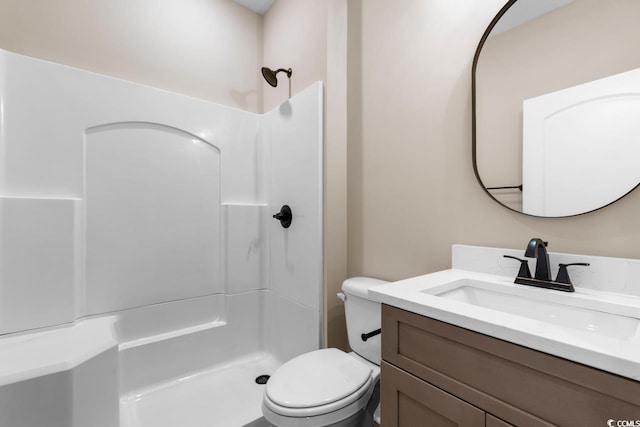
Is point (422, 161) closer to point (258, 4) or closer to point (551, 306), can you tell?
point (551, 306)

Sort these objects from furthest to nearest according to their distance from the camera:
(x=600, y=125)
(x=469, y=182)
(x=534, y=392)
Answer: (x=469, y=182), (x=600, y=125), (x=534, y=392)

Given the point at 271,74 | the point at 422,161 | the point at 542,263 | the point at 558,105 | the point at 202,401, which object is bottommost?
the point at 202,401

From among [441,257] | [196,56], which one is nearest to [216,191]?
[196,56]

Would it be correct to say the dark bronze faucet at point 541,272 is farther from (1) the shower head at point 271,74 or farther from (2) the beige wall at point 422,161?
(1) the shower head at point 271,74

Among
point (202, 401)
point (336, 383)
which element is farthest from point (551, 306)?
point (202, 401)

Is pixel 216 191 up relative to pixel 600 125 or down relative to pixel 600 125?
down

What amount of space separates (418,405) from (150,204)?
1.63 metres

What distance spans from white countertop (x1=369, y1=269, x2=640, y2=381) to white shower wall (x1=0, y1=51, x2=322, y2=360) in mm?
812

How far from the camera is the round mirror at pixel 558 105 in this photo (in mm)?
876

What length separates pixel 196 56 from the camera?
6.42 ft

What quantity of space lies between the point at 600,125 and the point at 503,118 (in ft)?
0.93

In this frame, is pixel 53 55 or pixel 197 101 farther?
pixel 197 101

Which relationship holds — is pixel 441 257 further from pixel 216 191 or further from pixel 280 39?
pixel 280 39

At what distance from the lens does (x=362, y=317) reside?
135 centimetres
